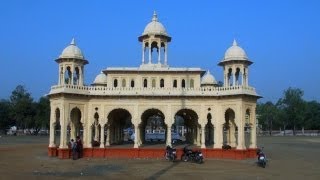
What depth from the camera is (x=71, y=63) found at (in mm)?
35125

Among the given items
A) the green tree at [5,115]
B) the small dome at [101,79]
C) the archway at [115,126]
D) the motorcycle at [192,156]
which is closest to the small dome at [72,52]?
the archway at [115,126]

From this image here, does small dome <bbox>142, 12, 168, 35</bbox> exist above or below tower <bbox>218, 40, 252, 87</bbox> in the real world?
above

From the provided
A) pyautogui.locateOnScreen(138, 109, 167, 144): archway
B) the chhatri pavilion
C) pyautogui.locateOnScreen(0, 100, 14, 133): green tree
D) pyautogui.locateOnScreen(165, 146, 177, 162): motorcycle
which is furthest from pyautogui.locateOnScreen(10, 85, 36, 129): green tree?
pyautogui.locateOnScreen(165, 146, 177, 162): motorcycle

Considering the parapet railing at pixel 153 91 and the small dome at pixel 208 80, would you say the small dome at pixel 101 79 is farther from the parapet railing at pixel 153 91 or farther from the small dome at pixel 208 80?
the parapet railing at pixel 153 91

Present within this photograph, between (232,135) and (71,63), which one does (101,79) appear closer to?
(71,63)

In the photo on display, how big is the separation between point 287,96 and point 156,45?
75.7m

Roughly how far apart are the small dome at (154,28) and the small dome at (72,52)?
298 inches

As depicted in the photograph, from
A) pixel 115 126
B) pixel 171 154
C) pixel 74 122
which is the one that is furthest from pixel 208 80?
pixel 171 154

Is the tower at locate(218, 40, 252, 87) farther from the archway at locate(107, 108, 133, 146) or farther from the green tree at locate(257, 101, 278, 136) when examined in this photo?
the green tree at locate(257, 101, 278, 136)

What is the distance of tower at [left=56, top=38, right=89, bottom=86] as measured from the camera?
35.1m

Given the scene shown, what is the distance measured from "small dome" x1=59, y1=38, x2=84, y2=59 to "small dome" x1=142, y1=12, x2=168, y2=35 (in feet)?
24.8

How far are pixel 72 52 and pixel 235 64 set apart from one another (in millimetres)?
13753

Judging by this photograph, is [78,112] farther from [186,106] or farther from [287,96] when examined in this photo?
Answer: [287,96]

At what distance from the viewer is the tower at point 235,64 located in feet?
115
